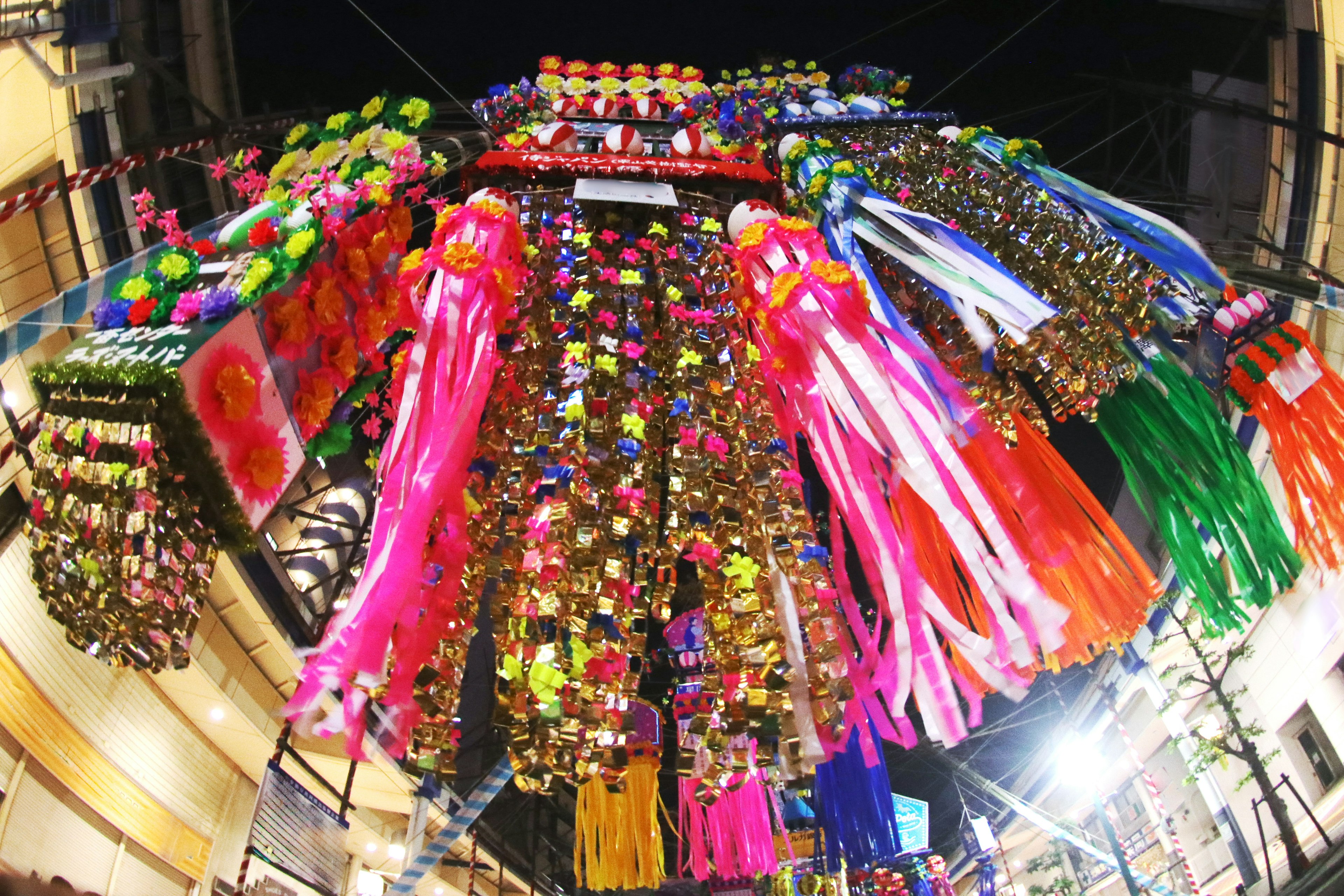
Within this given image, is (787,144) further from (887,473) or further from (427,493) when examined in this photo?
(427,493)

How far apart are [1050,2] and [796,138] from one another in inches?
83.7

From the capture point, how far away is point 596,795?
218 centimetres

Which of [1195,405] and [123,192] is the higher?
[123,192]

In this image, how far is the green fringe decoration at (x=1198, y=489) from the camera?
2.07 meters

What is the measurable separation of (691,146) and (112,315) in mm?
1645

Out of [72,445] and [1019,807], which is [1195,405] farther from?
[1019,807]

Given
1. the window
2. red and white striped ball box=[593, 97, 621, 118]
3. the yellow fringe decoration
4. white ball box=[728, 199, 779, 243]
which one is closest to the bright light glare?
the window

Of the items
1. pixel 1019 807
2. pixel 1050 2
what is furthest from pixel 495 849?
pixel 1050 2

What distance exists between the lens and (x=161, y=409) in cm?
145

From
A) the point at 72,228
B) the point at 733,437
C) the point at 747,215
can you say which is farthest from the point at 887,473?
the point at 72,228

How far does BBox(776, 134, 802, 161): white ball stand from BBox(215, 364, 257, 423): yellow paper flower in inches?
70.7

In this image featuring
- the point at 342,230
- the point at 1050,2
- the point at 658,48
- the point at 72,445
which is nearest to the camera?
the point at 72,445

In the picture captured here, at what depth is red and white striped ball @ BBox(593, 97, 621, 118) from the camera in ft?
8.88

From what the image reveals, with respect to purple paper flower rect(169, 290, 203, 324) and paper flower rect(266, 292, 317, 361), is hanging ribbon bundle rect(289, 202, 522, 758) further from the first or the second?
purple paper flower rect(169, 290, 203, 324)
